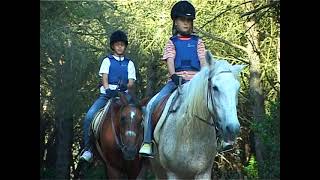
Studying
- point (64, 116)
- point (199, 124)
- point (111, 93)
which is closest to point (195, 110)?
point (199, 124)

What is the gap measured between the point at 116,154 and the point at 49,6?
137 centimetres

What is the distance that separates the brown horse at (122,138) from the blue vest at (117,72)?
7.4 inches

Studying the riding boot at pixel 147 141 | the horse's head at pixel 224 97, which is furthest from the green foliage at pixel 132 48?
the horse's head at pixel 224 97

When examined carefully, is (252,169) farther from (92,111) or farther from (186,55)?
(92,111)

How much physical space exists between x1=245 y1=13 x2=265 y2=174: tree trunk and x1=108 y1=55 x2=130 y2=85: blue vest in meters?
1.06

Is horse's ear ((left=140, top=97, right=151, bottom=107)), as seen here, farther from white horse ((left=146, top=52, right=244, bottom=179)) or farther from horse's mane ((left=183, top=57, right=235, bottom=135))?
horse's mane ((left=183, top=57, right=235, bottom=135))

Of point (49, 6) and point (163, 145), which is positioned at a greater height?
point (49, 6)

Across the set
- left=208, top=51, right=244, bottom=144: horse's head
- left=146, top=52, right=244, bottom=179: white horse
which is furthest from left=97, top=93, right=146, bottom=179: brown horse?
left=208, top=51, right=244, bottom=144: horse's head

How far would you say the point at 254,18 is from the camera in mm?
5348

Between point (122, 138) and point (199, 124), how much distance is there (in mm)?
746
